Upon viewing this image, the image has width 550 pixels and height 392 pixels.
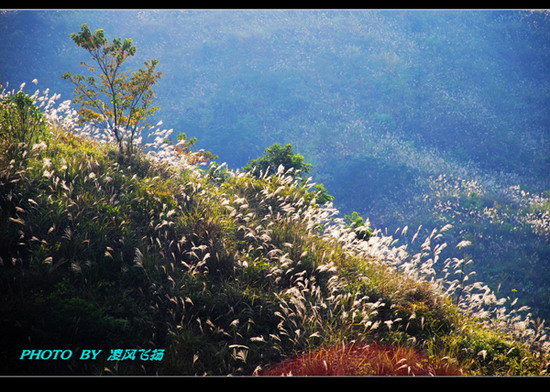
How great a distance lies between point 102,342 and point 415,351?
3.74 m

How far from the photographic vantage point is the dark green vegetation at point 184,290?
14.4 ft

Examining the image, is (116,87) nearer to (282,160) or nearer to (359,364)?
(282,160)

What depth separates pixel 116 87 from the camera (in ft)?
29.8

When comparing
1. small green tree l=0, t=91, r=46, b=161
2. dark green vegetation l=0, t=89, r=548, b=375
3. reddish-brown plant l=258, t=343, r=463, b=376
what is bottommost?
reddish-brown plant l=258, t=343, r=463, b=376

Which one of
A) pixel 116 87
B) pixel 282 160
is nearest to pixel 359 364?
pixel 282 160

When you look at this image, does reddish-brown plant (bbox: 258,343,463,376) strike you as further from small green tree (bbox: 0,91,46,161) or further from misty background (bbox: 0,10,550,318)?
misty background (bbox: 0,10,550,318)

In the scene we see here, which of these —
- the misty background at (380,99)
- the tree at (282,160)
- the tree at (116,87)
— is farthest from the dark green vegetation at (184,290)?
the misty background at (380,99)

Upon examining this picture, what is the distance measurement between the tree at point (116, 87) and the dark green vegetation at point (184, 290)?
1649 mm

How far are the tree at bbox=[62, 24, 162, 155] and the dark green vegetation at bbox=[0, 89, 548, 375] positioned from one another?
165 cm

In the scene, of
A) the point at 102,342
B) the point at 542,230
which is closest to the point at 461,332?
the point at 102,342

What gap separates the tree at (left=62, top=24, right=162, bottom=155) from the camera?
8648mm

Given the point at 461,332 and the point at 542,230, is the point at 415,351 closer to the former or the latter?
the point at 461,332

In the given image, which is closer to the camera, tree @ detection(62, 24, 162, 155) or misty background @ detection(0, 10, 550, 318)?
tree @ detection(62, 24, 162, 155)

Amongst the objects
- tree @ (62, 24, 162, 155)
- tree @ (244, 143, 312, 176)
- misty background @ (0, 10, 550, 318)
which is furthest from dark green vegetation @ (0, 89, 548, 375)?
misty background @ (0, 10, 550, 318)
